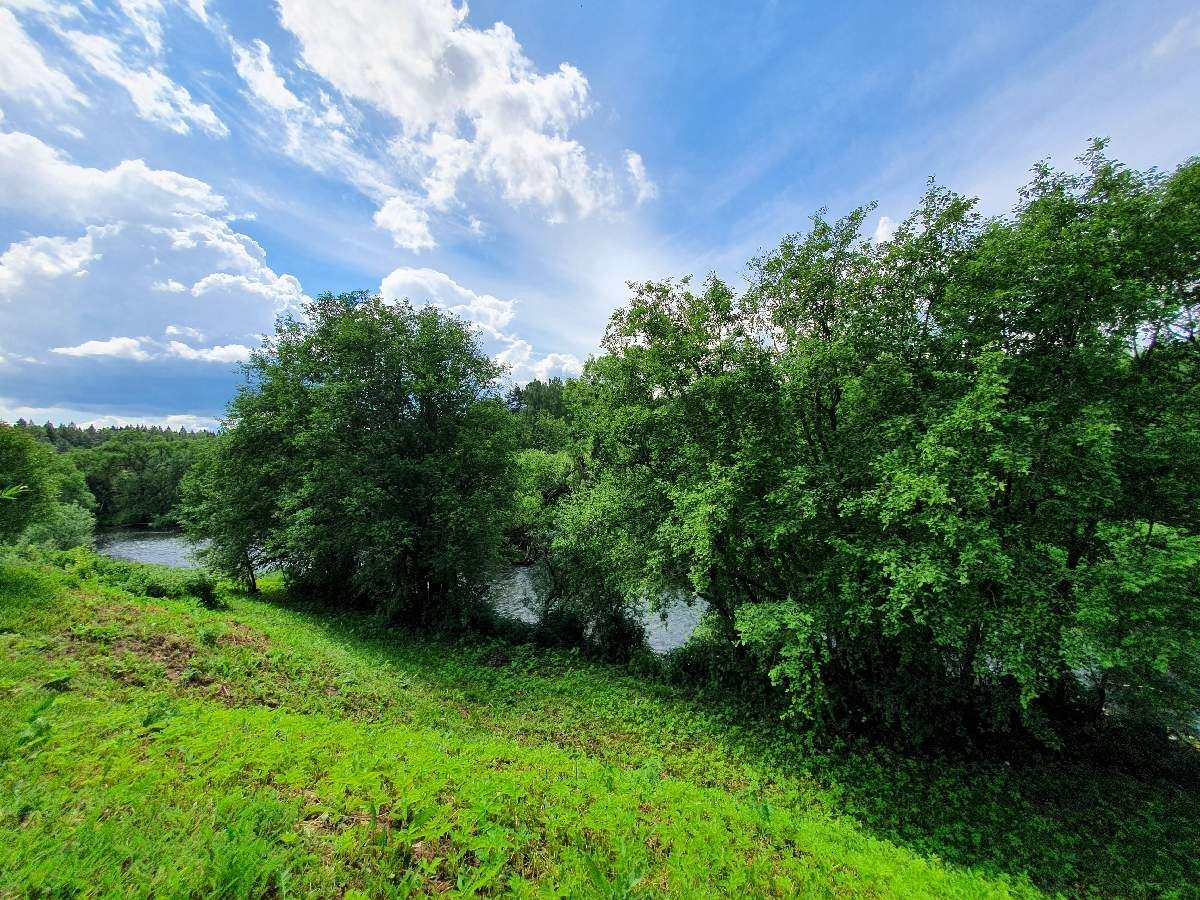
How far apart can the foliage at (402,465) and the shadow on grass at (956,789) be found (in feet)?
15.8

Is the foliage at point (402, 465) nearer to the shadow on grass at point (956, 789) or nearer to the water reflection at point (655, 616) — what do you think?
the water reflection at point (655, 616)

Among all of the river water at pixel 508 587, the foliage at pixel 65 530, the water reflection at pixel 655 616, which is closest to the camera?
the water reflection at pixel 655 616

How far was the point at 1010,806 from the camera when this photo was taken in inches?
372

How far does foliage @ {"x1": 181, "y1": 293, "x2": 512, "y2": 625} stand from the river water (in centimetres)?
361

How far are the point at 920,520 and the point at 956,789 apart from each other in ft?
20.7

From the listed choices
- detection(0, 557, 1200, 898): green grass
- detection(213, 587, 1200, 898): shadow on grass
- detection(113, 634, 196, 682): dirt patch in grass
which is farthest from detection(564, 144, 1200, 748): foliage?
detection(113, 634, 196, 682): dirt patch in grass

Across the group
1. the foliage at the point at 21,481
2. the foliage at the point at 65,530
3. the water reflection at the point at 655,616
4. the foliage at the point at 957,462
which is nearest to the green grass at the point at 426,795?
the foliage at the point at 957,462

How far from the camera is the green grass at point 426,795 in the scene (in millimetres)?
3490

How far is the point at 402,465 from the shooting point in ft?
60.8

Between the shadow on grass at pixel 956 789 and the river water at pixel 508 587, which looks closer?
the shadow on grass at pixel 956 789

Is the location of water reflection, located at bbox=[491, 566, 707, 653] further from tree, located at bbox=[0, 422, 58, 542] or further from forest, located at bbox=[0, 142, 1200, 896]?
tree, located at bbox=[0, 422, 58, 542]

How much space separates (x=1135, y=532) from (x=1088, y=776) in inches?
271

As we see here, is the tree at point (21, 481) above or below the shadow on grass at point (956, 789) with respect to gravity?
above

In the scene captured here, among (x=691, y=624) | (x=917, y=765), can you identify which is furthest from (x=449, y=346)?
(x=917, y=765)
